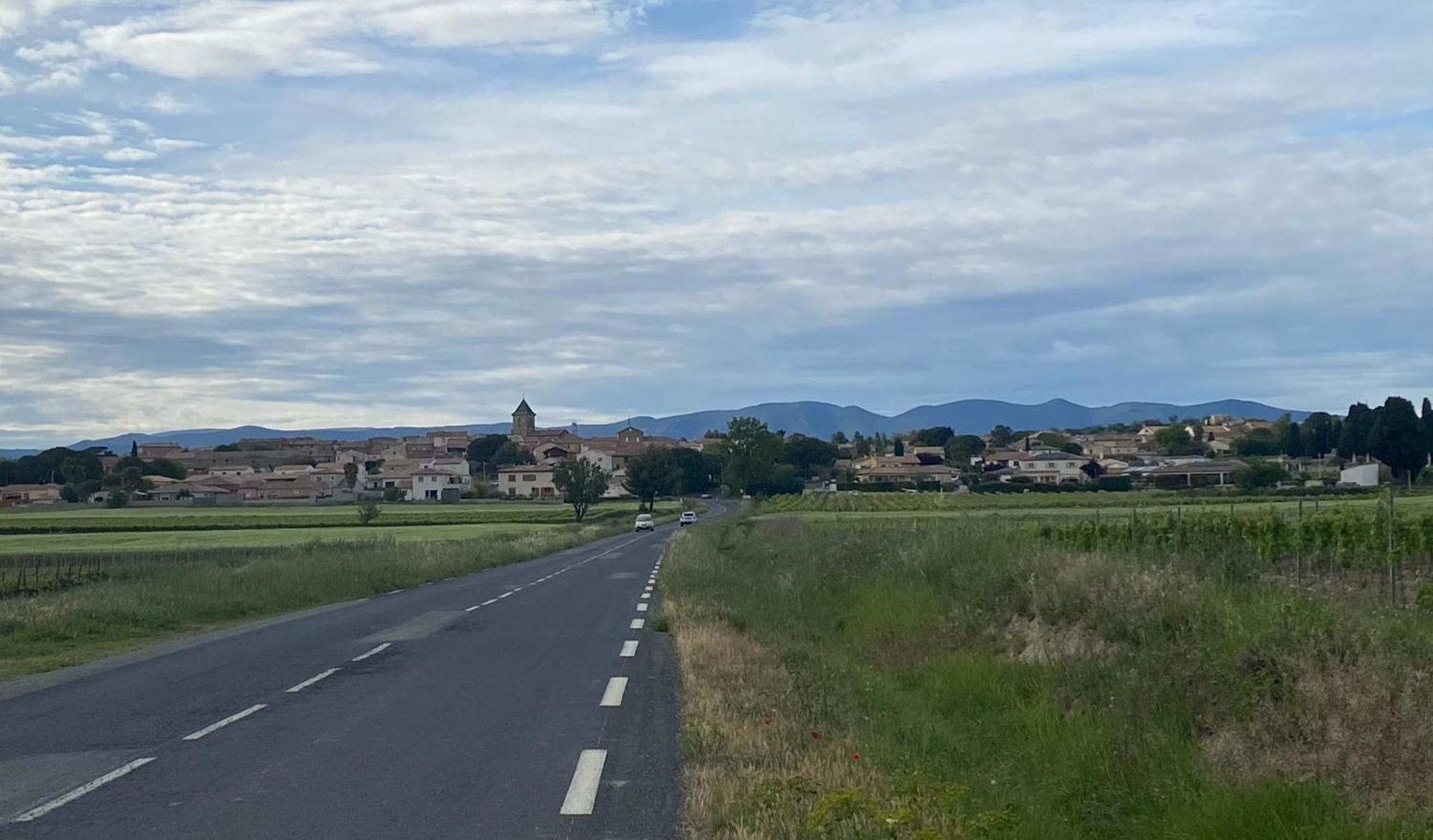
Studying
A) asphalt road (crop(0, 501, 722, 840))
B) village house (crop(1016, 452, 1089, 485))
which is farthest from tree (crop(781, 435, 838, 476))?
asphalt road (crop(0, 501, 722, 840))

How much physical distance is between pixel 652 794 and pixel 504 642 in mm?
10784

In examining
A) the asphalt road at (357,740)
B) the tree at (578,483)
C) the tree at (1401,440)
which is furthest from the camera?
the tree at (578,483)

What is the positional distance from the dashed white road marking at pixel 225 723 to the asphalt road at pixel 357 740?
41 millimetres

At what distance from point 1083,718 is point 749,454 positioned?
145 meters

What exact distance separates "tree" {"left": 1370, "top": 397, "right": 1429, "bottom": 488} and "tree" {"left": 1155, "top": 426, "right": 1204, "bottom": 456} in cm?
7935

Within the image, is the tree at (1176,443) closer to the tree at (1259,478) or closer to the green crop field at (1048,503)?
the tree at (1259,478)

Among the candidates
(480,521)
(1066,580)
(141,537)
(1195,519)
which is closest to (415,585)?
(1195,519)

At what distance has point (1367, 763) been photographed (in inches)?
296

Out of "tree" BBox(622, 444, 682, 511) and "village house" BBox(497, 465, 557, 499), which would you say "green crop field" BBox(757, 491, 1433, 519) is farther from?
"village house" BBox(497, 465, 557, 499)

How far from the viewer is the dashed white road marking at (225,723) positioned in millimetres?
11148

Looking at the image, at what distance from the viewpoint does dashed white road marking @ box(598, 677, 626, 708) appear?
42.0 feet

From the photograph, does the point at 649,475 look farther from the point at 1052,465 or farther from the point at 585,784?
the point at 585,784

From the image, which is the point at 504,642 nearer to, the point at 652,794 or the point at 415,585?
the point at 652,794

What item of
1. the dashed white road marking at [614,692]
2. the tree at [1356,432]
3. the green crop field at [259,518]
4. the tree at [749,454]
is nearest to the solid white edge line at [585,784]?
the dashed white road marking at [614,692]
